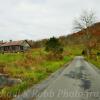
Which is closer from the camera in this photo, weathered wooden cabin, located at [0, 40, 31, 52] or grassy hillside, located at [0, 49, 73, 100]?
grassy hillside, located at [0, 49, 73, 100]

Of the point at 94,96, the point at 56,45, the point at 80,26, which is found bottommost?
the point at 94,96

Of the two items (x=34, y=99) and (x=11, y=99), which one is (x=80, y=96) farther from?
(x=11, y=99)

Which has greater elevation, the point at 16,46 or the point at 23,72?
the point at 16,46

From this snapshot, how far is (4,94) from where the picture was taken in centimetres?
1073

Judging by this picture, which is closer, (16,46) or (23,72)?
(23,72)

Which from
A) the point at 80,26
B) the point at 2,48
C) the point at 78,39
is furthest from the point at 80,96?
the point at 78,39

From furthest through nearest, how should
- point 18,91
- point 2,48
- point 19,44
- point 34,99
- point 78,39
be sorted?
point 78,39 → point 2,48 → point 19,44 → point 18,91 → point 34,99

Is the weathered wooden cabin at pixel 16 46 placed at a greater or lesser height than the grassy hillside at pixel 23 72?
greater

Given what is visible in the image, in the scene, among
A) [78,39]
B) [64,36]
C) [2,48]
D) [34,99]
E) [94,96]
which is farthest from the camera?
[64,36]

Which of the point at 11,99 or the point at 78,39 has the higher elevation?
the point at 78,39

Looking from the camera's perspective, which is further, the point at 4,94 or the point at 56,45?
the point at 56,45

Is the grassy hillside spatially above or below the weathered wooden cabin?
below

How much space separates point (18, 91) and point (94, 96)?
3668mm

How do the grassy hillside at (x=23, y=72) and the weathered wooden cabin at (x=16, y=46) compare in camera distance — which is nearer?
the grassy hillside at (x=23, y=72)
